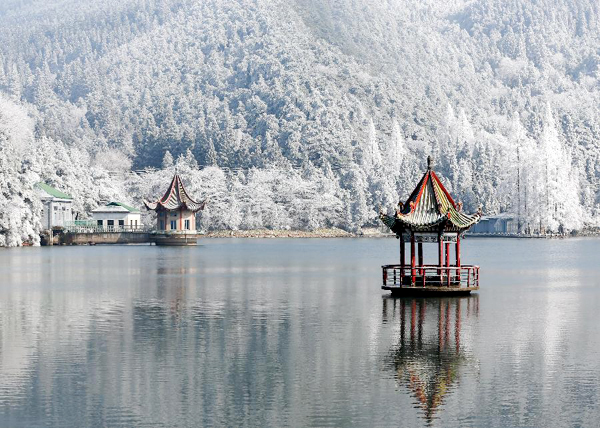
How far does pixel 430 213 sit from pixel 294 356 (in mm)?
24156

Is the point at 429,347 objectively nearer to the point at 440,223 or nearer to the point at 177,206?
the point at 440,223

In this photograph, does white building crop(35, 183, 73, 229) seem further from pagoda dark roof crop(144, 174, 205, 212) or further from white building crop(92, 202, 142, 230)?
pagoda dark roof crop(144, 174, 205, 212)

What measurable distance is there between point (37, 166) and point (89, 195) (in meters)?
27.2

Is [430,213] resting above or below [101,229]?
above

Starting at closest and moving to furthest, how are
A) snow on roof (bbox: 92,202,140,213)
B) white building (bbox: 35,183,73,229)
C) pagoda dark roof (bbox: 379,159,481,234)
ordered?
pagoda dark roof (bbox: 379,159,481,234) < white building (bbox: 35,183,73,229) < snow on roof (bbox: 92,202,140,213)

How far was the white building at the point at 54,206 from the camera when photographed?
170750mm

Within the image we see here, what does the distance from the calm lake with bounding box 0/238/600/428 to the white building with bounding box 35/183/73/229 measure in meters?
96.6

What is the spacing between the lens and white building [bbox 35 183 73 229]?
17075cm

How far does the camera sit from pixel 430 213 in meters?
64.2

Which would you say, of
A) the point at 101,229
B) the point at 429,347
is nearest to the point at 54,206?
the point at 101,229

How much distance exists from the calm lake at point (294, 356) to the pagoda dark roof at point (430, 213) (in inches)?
169

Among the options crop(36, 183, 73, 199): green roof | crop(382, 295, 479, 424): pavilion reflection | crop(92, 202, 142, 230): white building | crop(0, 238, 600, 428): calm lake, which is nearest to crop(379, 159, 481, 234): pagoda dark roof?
crop(382, 295, 479, 424): pavilion reflection

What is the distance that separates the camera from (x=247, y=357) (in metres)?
41.7

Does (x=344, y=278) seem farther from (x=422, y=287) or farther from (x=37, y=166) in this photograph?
(x=37, y=166)
